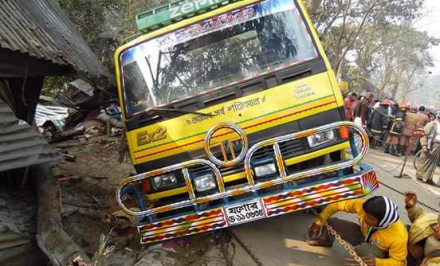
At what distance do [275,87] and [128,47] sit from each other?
1.72 meters

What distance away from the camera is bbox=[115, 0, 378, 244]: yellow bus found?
3.81 m

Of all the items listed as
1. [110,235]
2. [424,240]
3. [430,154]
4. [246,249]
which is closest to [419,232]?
[424,240]

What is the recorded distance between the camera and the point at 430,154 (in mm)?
9383

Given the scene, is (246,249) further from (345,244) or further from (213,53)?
(213,53)

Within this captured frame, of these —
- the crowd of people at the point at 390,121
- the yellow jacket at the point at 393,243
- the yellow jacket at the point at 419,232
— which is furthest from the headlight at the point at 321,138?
the crowd of people at the point at 390,121

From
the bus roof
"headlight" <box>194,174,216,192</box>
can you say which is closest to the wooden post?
"headlight" <box>194,174,216,192</box>

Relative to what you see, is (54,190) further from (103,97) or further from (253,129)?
(103,97)

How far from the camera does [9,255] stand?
3.61m

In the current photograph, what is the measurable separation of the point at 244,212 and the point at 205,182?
508 mm

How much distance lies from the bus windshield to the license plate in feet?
4.25

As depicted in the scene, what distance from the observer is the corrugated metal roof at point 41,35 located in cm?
459

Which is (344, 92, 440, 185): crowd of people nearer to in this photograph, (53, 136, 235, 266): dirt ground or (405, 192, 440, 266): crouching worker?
(53, 136, 235, 266): dirt ground

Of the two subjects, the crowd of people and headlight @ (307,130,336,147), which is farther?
the crowd of people

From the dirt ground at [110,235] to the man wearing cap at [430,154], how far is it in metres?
6.74
